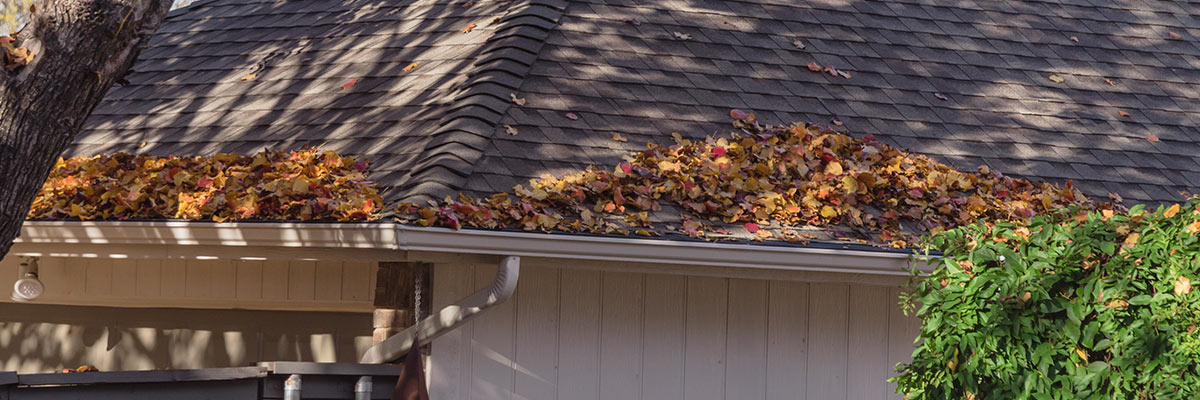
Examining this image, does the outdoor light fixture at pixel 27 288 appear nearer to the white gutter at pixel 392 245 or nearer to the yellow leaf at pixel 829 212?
the white gutter at pixel 392 245

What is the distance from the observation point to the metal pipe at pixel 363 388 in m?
5.85

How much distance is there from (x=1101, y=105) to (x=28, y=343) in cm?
667

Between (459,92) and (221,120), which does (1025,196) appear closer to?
(459,92)

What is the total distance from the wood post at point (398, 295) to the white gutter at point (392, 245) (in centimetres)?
36

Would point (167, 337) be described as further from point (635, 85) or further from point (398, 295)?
point (635, 85)

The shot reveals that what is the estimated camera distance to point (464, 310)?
5.84 m

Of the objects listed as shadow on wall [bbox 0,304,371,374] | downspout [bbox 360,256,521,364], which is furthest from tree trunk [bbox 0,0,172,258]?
shadow on wall [bbox 0,304,371,374]

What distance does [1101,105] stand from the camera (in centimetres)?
859

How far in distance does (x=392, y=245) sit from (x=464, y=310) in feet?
1.51

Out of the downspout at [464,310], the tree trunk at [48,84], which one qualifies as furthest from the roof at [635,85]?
the tree trunk at [48,84]

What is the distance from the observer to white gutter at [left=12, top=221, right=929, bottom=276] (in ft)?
18.6

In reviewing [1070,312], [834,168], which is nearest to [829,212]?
[834,168]

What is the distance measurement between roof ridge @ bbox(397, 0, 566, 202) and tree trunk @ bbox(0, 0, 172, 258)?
1955 millimetres

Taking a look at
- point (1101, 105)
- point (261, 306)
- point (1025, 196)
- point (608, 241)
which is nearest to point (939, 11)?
point (1101, 105)
